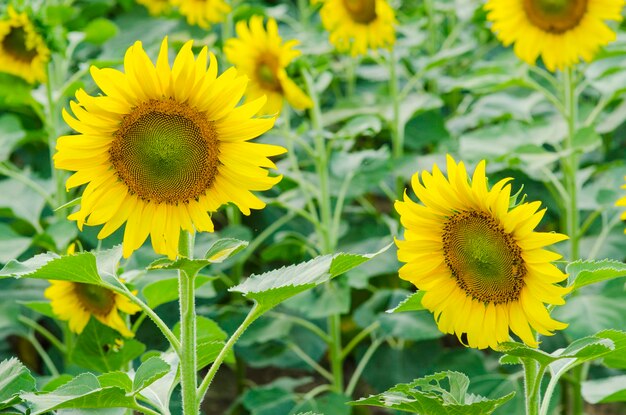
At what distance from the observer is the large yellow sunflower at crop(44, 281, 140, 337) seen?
4.99 ft

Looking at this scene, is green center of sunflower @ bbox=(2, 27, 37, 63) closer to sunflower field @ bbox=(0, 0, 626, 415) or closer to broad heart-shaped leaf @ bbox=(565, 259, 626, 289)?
sunflower field @ bbox=(0, 0, 626, 415)

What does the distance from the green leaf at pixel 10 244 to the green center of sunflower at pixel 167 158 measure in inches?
35.3

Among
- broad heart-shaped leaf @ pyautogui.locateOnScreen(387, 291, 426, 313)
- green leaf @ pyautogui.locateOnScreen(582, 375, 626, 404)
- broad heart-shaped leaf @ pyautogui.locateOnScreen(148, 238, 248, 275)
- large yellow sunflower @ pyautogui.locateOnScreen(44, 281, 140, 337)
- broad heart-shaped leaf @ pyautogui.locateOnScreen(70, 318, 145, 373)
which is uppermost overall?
broad heart-shaped leaf @ pyautogui.locateOnScreen(148, 238, 248, 275)

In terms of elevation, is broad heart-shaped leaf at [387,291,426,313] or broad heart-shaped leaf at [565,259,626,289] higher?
broad heart-shaped leaf at [565,259,626,289]

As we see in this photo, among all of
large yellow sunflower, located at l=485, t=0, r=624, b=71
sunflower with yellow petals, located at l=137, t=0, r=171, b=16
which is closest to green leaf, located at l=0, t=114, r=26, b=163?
sunflower with yellow petals, located at l=137, t=0, r=171, b=16

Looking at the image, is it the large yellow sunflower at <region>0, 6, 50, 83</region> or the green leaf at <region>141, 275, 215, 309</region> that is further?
the large yellow sunflower at <region>0, 6, 50, 83</region>

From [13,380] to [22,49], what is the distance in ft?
3.72

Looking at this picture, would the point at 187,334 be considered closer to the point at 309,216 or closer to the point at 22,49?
the point at 309,216

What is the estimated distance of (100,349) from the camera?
150 cm

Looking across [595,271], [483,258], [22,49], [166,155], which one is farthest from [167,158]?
[22,49]

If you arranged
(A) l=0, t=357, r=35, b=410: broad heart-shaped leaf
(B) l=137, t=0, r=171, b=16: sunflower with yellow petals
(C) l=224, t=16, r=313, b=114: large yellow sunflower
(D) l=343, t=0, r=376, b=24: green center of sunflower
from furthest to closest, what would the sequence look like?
(B) l=137, t=0, r=171, b=16: sunflower with yellow petals < (D) l=343, t=0, r=376, b=24: green center of sunflower < (C) l=224, t=16, r=313, b=114: large yellow sunflower < (A) l=0, t=357, r=35, b=410: broad heart-shaped leaf

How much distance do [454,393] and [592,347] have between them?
17cm

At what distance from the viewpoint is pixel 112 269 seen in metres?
1.20

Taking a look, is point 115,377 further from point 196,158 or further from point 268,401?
point 268,401
